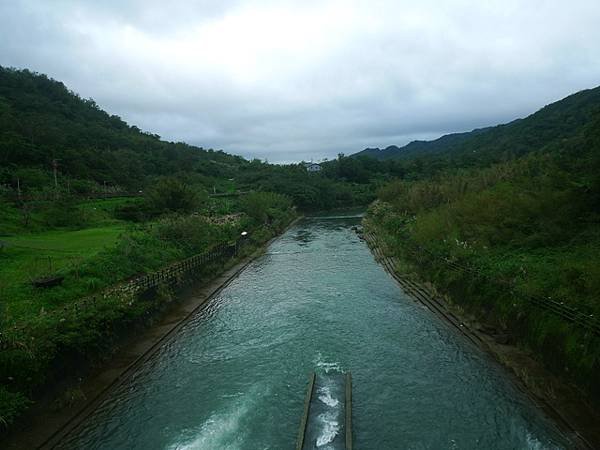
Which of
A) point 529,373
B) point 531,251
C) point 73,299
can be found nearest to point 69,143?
point 73,299

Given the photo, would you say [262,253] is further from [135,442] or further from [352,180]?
[352,180]

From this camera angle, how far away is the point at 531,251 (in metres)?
18.9

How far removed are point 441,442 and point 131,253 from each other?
18512mm

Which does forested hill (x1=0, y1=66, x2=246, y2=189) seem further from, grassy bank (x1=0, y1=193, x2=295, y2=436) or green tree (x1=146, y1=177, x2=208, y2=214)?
grassy bank (x1=0, y1=193, x2=295, y2=436)

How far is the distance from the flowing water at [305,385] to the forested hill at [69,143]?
3774cm

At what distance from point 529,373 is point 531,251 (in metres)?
7.39

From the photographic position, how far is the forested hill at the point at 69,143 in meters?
53.2

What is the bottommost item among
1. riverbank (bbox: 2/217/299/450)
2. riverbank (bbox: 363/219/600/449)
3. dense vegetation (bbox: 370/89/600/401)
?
riverbank (bbox: 363/219/600/449)

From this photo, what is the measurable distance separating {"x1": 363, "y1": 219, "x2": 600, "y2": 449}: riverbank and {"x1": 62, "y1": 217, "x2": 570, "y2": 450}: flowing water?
37cm

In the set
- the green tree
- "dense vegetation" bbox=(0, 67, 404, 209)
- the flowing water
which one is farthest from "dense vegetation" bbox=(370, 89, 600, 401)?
"dense vegetation" bbox=(0, 67, 404, 209)

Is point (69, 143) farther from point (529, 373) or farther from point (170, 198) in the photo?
point (529, 373)

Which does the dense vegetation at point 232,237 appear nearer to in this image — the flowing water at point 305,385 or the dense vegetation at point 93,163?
the dense vegetation at point 93,163

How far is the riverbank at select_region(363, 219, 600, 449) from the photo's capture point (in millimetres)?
10578

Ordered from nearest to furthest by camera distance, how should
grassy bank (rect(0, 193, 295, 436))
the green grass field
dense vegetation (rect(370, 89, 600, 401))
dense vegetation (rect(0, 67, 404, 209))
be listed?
grassy bank (rect(0, 193, 295, 436)), dense vegetation (rect(370, 89, 600, 401)), the green grass field, dense vegetation (rect(0, 67, 404, 209))
